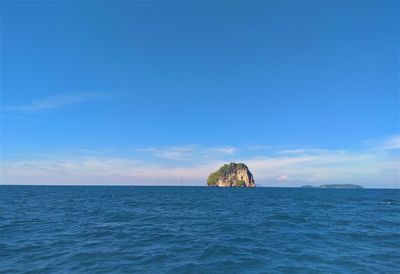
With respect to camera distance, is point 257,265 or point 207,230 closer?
point 257,265

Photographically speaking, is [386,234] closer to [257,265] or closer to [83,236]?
[257,265]

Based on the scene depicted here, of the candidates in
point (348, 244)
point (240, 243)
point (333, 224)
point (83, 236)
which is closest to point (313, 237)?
point (348, 244)

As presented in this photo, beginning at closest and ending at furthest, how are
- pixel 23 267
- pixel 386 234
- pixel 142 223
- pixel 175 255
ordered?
pixel 23 267, pixel 175 255, pixel 386 234, pixel 142 223

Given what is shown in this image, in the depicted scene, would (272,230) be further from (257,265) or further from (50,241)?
(50,241)

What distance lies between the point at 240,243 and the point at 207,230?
611cm

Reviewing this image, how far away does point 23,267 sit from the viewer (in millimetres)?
15906

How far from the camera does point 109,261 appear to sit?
55.3ft

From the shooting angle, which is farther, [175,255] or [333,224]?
[333,224]

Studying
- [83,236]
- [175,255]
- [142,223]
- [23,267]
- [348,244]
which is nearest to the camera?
[23,267]

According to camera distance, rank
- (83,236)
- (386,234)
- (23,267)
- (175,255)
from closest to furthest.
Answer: (23,267) → (175,255) → (83,236) → (386,234)

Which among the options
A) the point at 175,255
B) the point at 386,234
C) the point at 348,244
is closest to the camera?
the point at 175,255

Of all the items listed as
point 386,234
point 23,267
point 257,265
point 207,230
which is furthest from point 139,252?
point 386,234

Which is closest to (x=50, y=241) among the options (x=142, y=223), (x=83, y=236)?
(x=83, y=236)

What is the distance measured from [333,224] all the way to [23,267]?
29524mm
